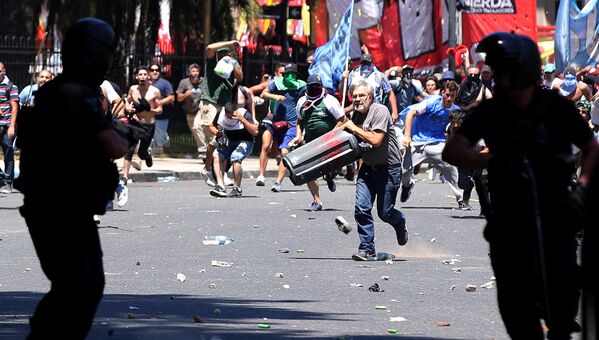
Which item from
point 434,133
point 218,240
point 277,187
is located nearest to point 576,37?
point 277,187

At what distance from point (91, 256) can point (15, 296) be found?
3926mm

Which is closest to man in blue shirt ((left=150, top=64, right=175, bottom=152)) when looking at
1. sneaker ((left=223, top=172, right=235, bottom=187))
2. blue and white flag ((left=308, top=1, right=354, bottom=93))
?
sneaker ((left=223, top=172, right=235, bottom=187))

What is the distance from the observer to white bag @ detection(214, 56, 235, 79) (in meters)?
20.8

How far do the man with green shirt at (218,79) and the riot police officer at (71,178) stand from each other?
46.5ft

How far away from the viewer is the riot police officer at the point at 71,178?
6184mm

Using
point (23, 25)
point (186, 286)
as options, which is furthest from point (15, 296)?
point (23, 25)

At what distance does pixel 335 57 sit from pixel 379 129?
11.6 meters

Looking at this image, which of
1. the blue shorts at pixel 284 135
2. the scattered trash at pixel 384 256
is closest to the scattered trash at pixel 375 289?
the scattered trash at pixel 384 256

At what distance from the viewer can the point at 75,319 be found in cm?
619

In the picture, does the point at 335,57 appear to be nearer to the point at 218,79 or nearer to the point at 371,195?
the point at 218,79

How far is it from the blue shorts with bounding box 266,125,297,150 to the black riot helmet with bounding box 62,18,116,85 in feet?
49.9

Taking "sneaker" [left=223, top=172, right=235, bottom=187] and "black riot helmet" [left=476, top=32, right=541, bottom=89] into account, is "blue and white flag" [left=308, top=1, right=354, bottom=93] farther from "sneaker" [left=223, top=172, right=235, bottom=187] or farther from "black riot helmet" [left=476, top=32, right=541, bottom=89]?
"black riot helmet" [left=476, top=32, right=541, bottom=89]

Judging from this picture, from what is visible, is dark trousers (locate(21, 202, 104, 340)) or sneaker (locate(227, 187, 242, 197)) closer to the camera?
dark trousers (locate(21, 202, 104, 340))

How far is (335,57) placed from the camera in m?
24.2
